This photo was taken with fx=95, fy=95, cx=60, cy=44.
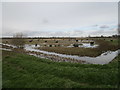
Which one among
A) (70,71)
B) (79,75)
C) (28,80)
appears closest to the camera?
(28,80)

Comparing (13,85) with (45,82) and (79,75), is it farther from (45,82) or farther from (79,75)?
(79,75)

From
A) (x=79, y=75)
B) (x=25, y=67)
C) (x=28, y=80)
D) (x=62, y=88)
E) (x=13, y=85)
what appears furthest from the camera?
(x=25, y=67)

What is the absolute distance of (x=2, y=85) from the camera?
11836 millimetres

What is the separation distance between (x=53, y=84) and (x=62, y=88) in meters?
1.25

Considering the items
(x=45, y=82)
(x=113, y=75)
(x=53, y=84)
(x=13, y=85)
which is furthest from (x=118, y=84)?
(x=13, y=85)

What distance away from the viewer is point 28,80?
1252 centimetres

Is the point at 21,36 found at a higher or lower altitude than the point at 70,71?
higher

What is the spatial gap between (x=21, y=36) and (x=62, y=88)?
2022 inches

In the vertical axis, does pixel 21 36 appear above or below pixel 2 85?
above

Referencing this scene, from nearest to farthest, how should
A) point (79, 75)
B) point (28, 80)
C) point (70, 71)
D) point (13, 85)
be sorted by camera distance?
point (13, 85) → point (28, 80) → point (79, 75) → point (70, 71)

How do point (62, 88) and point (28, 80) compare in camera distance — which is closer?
point (62, 88)

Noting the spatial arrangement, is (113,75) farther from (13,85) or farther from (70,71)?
(13,85)

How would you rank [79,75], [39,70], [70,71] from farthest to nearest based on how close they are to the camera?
1. [39,70]
2. [70,71]
3. [79,75]

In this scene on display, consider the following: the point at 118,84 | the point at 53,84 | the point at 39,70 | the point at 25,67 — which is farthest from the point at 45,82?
the point at 118,84
